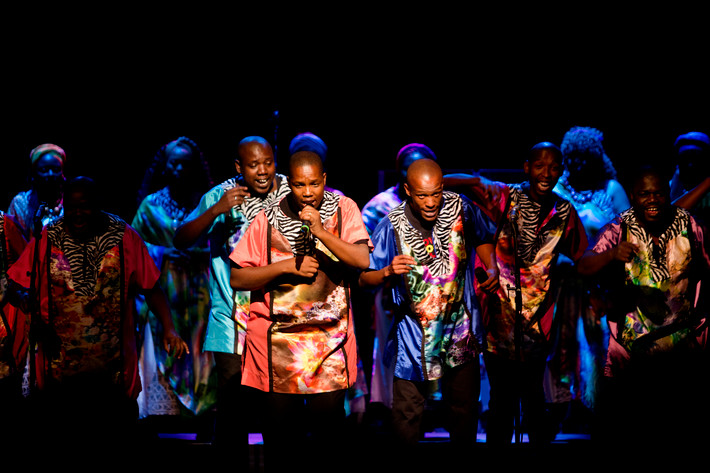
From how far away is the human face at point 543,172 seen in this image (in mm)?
4672

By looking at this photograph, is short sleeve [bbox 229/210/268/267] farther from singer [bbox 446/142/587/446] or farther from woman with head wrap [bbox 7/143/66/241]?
woman with head wrap [bbox 7/143/66/241]

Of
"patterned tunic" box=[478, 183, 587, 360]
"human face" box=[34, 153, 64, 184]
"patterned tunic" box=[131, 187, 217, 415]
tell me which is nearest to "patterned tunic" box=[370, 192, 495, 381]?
"patterned tunic" box=[478, 183, 587, 360]

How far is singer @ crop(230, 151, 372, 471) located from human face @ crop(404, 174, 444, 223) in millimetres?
502

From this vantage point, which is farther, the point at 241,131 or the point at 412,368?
the point at 241,131

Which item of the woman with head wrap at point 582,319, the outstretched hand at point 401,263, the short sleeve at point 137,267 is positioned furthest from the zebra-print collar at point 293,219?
the woman with head wrap at point 582,319

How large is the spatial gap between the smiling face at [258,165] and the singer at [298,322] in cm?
74

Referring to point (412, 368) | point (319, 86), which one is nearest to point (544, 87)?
point (319, 86)

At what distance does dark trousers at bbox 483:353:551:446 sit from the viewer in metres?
4.64

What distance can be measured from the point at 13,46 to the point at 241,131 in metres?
1.91

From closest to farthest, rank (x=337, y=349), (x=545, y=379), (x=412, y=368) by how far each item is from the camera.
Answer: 1. (x=337, y=349)
2. (x=412, y=368)
3. (x=545, y=379)

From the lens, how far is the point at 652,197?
178 inches

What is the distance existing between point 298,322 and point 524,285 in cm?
157

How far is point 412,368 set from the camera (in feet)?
14.2

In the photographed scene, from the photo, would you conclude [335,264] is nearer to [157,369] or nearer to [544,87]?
[157,369]
